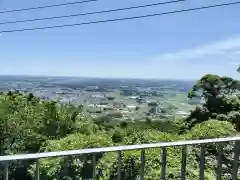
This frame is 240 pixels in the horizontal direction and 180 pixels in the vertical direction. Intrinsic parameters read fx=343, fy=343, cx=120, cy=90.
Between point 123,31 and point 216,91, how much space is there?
892 cm

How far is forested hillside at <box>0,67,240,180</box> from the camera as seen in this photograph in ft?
11.2

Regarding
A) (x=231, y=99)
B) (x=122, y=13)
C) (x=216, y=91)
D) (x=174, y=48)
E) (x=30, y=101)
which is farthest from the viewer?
(x=174, y=48)

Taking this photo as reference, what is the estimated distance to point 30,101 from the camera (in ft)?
46.8

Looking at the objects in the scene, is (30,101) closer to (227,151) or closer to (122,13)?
(122,13)

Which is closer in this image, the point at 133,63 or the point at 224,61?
the point at 224,61

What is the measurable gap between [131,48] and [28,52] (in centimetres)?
963

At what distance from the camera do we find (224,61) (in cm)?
2292

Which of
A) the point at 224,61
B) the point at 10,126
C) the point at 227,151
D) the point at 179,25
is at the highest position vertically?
the point at 179,25

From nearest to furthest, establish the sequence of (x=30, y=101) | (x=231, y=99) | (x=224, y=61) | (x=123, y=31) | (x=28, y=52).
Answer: (x=30, y=101) → (x=231, y=99) → (x=224, y=61) → (x=123, y=31) → (x=28, y=52)

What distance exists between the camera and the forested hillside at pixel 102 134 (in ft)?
11.2

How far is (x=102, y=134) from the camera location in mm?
8688

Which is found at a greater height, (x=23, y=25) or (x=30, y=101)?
(x=23, y=25)

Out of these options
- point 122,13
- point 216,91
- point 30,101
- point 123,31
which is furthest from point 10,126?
point 123,31

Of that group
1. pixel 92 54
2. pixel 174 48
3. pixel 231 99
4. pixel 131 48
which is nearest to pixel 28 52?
pixel 92 54
